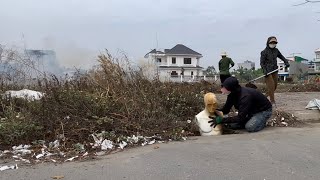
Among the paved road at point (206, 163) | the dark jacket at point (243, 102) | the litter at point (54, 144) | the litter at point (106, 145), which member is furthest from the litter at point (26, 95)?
the dark jacket at point (243, 102)

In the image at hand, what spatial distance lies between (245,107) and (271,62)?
294 centimetres

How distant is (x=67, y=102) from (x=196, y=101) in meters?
2.59

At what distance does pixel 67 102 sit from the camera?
701 centimetres

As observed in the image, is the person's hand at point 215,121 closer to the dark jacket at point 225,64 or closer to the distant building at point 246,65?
the dark jacket at point 225,64

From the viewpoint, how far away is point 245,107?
267 inches

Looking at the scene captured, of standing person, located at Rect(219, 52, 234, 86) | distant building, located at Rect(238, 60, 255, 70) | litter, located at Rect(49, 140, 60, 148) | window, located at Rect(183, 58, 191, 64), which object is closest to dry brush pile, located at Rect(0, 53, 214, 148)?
litter, located at Rect(49, 140, 60, 148)

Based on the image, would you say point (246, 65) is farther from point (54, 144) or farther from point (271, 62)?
point (54, 144)

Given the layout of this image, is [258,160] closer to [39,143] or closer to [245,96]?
[245,96]

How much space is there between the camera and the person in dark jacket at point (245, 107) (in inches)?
268

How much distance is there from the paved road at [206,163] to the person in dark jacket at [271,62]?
3.05m

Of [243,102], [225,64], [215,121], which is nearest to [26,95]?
[215,121]

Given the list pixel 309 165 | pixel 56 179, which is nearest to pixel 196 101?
pixel 309 165

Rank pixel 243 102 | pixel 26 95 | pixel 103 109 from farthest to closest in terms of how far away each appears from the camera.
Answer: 1. pixel 26 95
2. pixel 103 109
3. pixel 243 102

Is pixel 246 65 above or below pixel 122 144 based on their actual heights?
above
